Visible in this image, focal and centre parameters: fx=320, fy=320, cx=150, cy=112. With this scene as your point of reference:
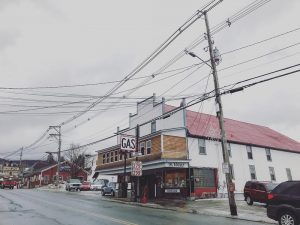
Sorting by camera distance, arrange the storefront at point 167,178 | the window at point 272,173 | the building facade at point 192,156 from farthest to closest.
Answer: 1. the window at point 272,173
2. the building facade at point 192,156
3. the storefront at point 167,178

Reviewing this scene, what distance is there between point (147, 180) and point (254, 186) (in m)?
13.5

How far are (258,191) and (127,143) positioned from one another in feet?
36.6

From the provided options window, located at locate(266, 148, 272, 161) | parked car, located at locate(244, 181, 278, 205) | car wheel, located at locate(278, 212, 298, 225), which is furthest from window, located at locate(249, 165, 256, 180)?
car wheel, located at locate(278, 212, 298, 225)

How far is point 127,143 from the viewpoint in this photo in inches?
1084

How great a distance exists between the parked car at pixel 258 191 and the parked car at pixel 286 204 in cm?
1101

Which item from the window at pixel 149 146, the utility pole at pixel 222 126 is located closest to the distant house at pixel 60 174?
the window at pixel 149 146

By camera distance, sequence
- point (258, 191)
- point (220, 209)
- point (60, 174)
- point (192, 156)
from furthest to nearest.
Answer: point (60, 174) → point (192, 156) → point (258, 191) → point (220, 209)

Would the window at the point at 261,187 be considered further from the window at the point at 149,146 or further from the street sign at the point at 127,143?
the window at the point at 149,146

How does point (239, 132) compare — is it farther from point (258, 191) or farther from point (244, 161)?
point (258, 191)

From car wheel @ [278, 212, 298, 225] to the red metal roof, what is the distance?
19.3 m

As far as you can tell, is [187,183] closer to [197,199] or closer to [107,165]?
[197,199]

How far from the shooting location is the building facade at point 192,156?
96.1ft

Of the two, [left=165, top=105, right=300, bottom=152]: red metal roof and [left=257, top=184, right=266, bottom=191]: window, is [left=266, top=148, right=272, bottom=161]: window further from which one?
[left=257, top=184, right=266, bottom=191]: window

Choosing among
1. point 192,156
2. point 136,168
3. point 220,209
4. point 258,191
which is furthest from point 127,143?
point 258,191
